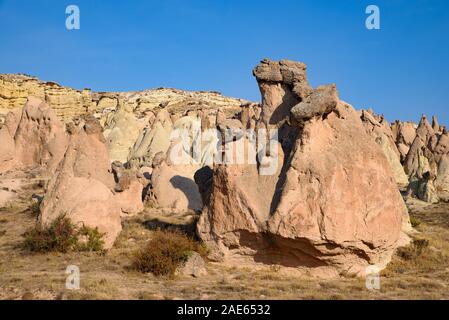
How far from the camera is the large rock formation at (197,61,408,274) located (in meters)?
9.03

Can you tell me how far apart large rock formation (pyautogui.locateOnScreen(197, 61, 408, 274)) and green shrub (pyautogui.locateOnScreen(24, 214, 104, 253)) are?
7.53 ft

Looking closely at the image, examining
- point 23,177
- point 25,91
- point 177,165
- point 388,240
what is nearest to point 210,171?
point 388,240

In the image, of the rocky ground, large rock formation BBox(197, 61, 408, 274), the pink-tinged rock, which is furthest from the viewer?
the pink-tinged rock

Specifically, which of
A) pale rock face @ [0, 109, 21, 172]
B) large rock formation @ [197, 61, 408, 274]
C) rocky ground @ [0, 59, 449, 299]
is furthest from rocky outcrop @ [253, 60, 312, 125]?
pale rock face @ [0, 109, 21, 172]

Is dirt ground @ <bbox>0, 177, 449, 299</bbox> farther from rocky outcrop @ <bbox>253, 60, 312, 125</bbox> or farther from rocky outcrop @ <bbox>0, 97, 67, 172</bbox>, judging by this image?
rocky outcrop @ <bbox>0, 97, 67, 172</bbox>

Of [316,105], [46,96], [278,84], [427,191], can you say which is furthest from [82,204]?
[46,96]

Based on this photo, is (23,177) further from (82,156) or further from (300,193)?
(300,193)

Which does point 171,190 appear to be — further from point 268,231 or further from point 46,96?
point 46,96

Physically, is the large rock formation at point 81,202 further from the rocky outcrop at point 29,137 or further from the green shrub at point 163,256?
the rocky outcrop at point 29,137

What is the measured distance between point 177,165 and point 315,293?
12.2m

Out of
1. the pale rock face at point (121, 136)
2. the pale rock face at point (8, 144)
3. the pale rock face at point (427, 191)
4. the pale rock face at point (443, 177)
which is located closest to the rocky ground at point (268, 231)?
the pale rock face at point (427, 191)

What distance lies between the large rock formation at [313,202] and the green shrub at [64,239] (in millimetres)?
2296

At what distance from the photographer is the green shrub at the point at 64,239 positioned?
1055 cm

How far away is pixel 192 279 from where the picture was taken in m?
8.60
